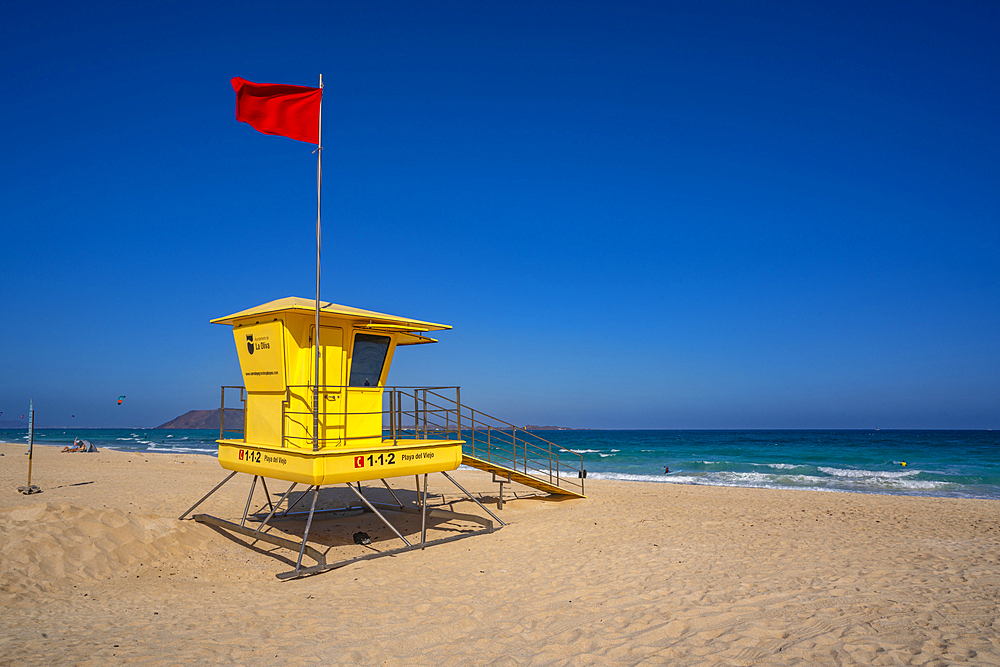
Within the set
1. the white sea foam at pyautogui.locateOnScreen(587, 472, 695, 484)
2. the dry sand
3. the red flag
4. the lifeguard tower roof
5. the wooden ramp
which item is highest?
the red flag

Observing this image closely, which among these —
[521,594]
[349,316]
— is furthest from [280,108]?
[521,594]

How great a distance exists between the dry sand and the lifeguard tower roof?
4207 millimetres

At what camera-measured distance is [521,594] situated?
26.7ft

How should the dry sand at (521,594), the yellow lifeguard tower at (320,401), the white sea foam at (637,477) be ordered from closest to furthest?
1. the dry sand at (521,594)
2. the yellow lifeguard tower at (320,401)
3. the white sea foam at (637,477)

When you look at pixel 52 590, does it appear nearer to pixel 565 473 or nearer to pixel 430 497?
pixel 430 497

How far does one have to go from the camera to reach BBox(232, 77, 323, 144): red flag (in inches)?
394

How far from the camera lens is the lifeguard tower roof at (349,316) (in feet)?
32.9

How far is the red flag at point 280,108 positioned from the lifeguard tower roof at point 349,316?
2946 mm

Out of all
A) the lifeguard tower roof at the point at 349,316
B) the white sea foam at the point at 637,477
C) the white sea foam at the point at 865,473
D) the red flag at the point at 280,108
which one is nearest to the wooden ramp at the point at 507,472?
the lifeguard tower roof at the point at 349,316

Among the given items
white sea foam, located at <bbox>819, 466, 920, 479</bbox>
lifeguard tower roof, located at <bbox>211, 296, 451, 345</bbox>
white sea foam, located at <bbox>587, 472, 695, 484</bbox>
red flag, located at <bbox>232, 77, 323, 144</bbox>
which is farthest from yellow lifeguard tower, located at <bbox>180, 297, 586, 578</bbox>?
white sea foam, located at <bbox>819, 466, 920, 479</bbox>

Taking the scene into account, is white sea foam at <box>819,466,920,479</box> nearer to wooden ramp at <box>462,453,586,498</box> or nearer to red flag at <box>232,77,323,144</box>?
wooden ramp at <box>462,453,586,498</box>

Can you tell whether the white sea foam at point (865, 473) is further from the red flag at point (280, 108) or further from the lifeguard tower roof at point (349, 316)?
the red flag at point (280, 108)

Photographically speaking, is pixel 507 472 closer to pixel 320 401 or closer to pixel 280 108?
pixel 320 401

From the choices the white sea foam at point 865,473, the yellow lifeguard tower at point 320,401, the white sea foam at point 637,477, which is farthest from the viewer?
the white sea foam at point 865,473
